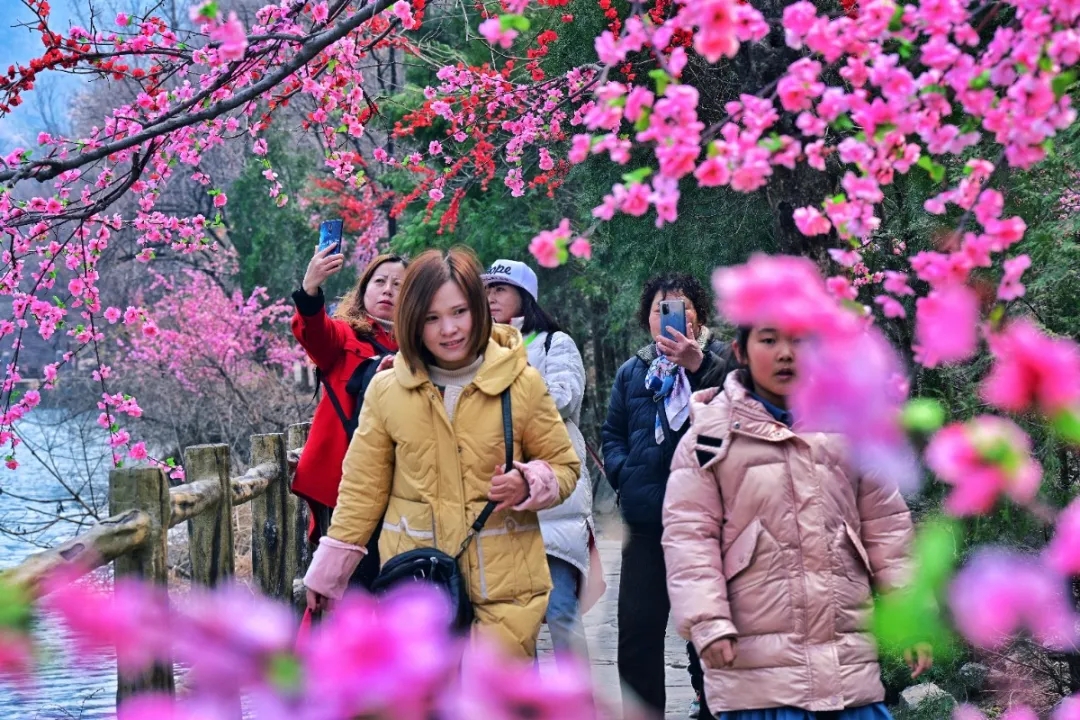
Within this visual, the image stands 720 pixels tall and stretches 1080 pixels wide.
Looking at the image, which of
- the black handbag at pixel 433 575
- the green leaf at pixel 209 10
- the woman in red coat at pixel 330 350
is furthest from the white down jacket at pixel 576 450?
the green leaf at pixel 209 10

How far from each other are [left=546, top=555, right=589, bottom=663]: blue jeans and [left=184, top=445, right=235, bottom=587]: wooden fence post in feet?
4.79

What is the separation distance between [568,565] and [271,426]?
32.4 ft

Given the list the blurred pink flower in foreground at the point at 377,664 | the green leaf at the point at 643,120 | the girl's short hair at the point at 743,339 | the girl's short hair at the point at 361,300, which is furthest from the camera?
the girl's short hair at the point at 361,300

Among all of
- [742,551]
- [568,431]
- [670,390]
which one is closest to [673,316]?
[670,390]

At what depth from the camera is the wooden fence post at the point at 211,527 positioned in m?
4.82

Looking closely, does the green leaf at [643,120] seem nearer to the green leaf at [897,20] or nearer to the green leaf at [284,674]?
the green leaf at [897,20]

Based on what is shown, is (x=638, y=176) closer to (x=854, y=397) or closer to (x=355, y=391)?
(x=854, y=397)

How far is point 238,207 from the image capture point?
2122cm

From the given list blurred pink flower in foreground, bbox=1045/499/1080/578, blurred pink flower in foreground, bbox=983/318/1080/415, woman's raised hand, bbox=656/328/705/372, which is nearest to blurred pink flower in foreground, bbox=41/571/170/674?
blurred pink flower in foreground, bbox=983/318/1080/415

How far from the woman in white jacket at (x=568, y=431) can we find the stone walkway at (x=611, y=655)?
1.30ft

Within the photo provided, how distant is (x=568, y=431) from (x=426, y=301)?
1.28 m

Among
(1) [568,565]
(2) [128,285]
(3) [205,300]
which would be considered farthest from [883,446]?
(2) [128,285]

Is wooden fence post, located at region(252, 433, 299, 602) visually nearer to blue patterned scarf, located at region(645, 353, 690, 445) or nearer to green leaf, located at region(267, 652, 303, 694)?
blue patterned scarf, located at region(645, 353, 690, 445)

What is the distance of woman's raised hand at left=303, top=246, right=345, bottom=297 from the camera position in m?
4.08
